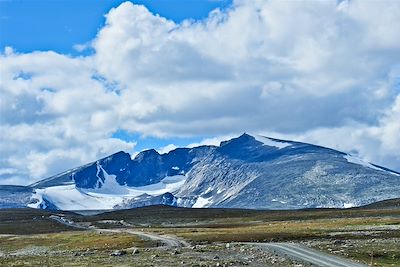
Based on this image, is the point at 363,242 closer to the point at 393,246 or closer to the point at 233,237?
the point at 393,246

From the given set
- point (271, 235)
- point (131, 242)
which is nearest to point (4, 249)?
point (131, 242)

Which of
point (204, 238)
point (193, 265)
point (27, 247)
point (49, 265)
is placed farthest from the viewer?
point (27, 247)

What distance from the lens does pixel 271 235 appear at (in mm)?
114938

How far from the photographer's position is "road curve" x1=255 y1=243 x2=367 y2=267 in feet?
211

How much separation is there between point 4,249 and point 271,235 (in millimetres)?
57030

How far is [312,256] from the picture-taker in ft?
238

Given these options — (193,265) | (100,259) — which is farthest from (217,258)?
(100,259)

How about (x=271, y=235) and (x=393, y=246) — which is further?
(x=271, y=235)

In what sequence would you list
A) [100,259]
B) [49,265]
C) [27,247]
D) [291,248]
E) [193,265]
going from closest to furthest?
1. [193,265]
2. [49,265]
3. [100,259]
4. [291,248]
5. [27,247]

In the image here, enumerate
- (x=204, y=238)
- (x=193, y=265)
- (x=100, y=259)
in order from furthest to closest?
(x=204, y=238), (x=100, y=259), (x=193, y=265)

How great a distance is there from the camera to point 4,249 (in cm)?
13412

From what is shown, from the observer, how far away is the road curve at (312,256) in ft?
211

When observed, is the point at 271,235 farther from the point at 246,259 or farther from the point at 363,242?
the point at 246,259

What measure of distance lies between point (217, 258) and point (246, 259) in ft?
11.0
